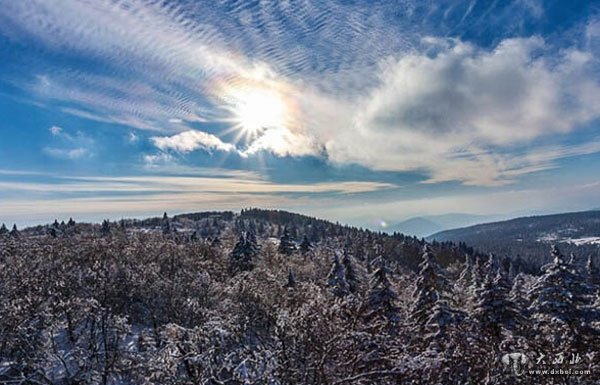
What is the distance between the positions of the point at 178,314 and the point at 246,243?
32.7 m

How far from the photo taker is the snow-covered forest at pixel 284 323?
9547mm

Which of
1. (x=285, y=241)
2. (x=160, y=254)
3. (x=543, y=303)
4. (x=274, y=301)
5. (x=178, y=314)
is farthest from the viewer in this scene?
(x=285, y=241)

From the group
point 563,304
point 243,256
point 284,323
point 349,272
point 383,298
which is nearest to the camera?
point 284,323

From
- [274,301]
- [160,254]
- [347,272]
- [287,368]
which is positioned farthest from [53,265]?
[287,368]

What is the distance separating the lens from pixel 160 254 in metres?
59.0

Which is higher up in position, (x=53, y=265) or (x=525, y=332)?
(x=53, y=265)

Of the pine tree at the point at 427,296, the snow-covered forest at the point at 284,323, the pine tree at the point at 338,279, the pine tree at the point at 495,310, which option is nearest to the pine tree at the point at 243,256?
the snow-covered forest at the point at 284,323

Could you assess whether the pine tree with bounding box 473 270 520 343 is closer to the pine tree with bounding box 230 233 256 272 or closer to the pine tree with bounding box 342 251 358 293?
the pine tree with bounding box 342 251 358 293

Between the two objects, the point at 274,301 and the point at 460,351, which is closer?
the point at 460,351

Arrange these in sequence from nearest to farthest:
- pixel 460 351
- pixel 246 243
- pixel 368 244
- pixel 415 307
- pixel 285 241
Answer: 1. pixel 460 351
2. pixel 415 307
3. pixel 246 243
4. pixel 285 241
5. pixel 368 244

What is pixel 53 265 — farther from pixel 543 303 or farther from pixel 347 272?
pixel 543 303

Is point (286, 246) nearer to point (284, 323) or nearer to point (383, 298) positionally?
point (383, 298)

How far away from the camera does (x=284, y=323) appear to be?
9.69 metres

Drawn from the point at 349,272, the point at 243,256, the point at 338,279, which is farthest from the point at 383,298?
the point at 243,256
